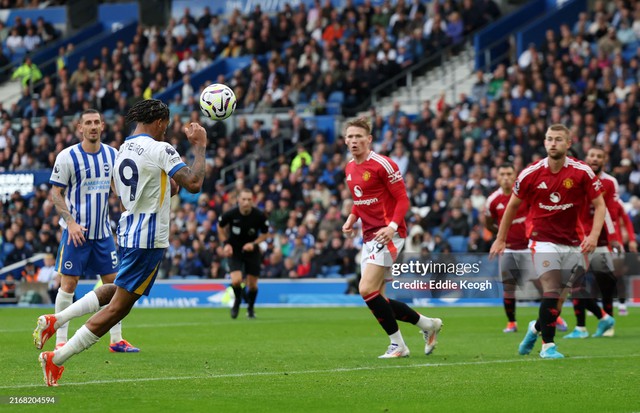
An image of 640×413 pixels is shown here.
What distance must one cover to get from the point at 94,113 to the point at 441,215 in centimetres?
1483

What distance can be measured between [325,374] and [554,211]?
3.03 meters

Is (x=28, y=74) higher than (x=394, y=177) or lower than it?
higher

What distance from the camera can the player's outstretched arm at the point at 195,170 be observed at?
345 inches

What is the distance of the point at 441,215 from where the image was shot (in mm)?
26156

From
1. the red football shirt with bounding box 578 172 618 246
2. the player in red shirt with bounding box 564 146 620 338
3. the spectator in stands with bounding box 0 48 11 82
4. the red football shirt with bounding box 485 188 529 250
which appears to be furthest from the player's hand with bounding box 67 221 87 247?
the spectator in stands with bounding box 0 48 11 82

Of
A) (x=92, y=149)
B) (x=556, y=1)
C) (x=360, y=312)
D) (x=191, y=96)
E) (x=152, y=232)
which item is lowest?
(x=360, y=312)

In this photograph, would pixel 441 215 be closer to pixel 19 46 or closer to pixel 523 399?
pixel 523 399

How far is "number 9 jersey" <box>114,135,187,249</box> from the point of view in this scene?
9133mm

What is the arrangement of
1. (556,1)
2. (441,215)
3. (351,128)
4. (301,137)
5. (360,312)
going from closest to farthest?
(351,128) < (360,312) < (441,215) < (301,137) < (556,1)

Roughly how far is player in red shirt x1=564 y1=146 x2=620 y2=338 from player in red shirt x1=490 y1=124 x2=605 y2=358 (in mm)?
2753

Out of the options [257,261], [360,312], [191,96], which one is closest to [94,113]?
[257,261]

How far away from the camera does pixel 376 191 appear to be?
11898 millimetres

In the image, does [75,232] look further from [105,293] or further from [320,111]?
[320,111]

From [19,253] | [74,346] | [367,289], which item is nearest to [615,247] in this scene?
[367,289]
